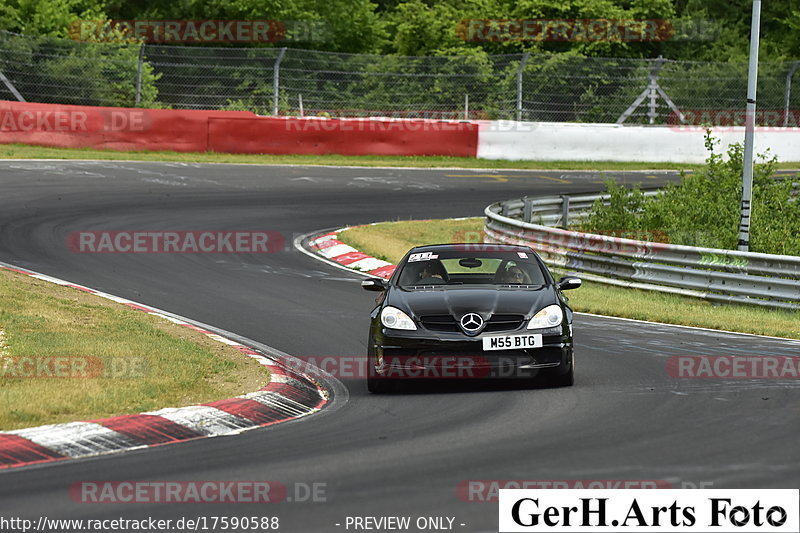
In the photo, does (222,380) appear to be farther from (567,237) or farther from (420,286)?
(567,237)

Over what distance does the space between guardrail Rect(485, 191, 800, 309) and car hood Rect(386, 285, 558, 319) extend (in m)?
6.59

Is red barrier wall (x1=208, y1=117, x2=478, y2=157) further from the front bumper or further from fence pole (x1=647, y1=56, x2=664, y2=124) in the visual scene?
the front bumper

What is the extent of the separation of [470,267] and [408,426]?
10.0 feet

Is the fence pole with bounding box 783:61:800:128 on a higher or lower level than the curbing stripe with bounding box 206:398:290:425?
higher

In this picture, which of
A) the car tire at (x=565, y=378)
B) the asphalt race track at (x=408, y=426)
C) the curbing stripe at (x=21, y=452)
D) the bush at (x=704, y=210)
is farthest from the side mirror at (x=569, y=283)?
the bush at (x=704, y=210)

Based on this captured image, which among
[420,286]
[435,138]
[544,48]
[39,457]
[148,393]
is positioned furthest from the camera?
[544,48]

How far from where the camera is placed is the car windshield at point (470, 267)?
11.3 m

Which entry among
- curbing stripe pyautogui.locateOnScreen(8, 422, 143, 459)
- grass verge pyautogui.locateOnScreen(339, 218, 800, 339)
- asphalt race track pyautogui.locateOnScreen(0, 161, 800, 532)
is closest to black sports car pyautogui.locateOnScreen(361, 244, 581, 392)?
asphalt race track pyautogui.locateOnScreen(0, 161, 800, 532)

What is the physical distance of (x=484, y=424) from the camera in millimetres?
8695

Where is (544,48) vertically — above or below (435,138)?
above

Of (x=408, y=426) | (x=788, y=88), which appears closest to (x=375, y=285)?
(x=408, y=426)

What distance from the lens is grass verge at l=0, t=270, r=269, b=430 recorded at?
8984 mm

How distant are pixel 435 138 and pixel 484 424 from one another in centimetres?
2554

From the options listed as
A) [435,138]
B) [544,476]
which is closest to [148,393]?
[544,476]
